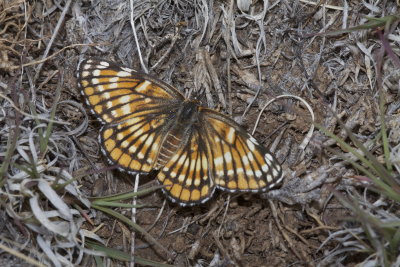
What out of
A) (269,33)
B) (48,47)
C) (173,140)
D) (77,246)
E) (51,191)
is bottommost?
(77,246)

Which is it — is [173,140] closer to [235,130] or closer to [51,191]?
[235,130]

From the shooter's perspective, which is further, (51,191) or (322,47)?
(322,47)

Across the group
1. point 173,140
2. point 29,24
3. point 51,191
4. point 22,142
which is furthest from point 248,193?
point 29,24

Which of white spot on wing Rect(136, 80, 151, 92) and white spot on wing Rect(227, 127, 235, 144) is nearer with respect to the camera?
white spot on wing Rect(227, 127, 235, 144)

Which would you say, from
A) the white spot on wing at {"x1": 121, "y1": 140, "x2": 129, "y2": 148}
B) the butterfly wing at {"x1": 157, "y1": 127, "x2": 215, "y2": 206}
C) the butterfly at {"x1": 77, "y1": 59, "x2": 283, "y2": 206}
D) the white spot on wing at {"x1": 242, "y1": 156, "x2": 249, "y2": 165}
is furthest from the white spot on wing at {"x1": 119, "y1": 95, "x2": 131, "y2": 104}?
the white spot on wing at {"x1": 242, "y1": 156, "x2": 249, "y2": 165}

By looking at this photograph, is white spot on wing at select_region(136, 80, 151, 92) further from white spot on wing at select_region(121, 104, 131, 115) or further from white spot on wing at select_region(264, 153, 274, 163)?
white spot on wing at select_region(264, 153, 274, 163)

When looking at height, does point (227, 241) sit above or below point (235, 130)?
below

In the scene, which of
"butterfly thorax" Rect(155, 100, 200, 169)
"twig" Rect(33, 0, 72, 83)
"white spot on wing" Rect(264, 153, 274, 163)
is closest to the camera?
"white spot on wing" Rect(264, 153, 274, 163)
